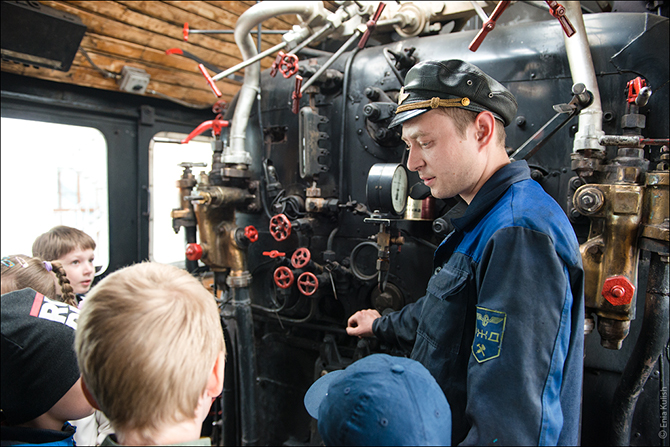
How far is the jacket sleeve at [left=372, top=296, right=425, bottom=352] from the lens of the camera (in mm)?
1451

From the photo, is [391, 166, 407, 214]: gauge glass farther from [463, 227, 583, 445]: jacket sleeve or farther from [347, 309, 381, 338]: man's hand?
[463, 227, 583, 445]: jacket sleeve

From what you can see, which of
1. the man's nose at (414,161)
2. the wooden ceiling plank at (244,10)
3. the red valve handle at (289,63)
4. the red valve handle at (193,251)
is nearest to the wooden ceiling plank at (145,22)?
the wooden ceiling plank at (244,10)

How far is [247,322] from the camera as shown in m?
2.57

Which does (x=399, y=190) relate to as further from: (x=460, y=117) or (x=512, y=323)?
(x=512, y=323)

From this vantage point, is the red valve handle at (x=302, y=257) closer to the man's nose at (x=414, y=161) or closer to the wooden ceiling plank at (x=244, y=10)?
the man's nose at (x=414, y=161)

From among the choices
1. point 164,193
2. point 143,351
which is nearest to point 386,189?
point 143,351

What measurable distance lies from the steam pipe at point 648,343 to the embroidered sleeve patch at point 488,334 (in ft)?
3.25

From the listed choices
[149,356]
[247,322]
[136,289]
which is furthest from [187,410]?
[247,322]

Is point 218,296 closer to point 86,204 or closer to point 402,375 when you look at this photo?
point 86,204

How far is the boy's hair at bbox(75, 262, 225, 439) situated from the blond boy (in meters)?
1.56

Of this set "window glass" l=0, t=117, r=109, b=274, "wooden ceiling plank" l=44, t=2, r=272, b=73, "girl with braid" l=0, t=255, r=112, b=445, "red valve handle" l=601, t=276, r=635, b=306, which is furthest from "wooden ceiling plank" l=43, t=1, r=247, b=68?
"red valve handle" l=601, t=276, r=635, b=306

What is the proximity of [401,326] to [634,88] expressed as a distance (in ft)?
4.08

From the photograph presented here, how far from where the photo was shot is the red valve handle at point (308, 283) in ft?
7.19

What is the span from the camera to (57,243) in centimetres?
210
